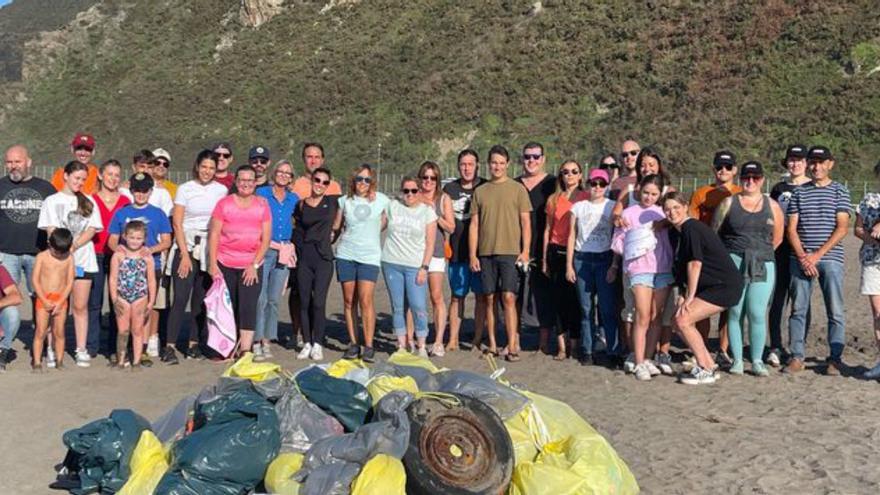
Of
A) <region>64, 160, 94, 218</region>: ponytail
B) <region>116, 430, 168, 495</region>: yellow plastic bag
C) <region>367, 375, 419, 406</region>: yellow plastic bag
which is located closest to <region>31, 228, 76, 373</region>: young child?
<region>64, 160, 94, 218</region>: ponytail

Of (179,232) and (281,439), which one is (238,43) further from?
(281,439)

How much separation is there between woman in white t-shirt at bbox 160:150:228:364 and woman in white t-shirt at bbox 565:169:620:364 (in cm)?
351

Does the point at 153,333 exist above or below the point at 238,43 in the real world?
below

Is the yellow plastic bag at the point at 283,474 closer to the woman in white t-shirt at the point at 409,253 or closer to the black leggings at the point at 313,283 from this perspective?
the woman in white t-shirt at the point at 409,253

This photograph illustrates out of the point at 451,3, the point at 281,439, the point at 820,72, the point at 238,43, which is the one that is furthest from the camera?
the point at 238,43

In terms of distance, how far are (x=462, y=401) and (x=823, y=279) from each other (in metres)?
4.56

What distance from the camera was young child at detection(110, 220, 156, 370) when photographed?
8148 millimetres

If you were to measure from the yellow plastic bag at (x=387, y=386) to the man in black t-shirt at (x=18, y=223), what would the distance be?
14.7ft

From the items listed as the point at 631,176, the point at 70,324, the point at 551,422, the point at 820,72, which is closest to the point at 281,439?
the point at 551,422

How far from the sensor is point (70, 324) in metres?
10.5

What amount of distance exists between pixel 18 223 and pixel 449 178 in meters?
26.9

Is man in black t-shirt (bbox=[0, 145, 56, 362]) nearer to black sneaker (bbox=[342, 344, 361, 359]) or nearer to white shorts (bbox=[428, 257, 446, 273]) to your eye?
black sneaker (bbox=[342, 344, 361, 359])

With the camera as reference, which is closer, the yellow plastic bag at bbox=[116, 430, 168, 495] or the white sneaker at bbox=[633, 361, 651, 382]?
the yellow plastic bag at bbox=[116, 430, 168, 495]

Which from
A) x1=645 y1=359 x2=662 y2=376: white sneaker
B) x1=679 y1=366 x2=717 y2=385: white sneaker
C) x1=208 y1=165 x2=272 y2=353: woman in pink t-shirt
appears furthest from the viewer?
x1=208 y1=165 x2=272 y2=353: woman in pink t-shirt
